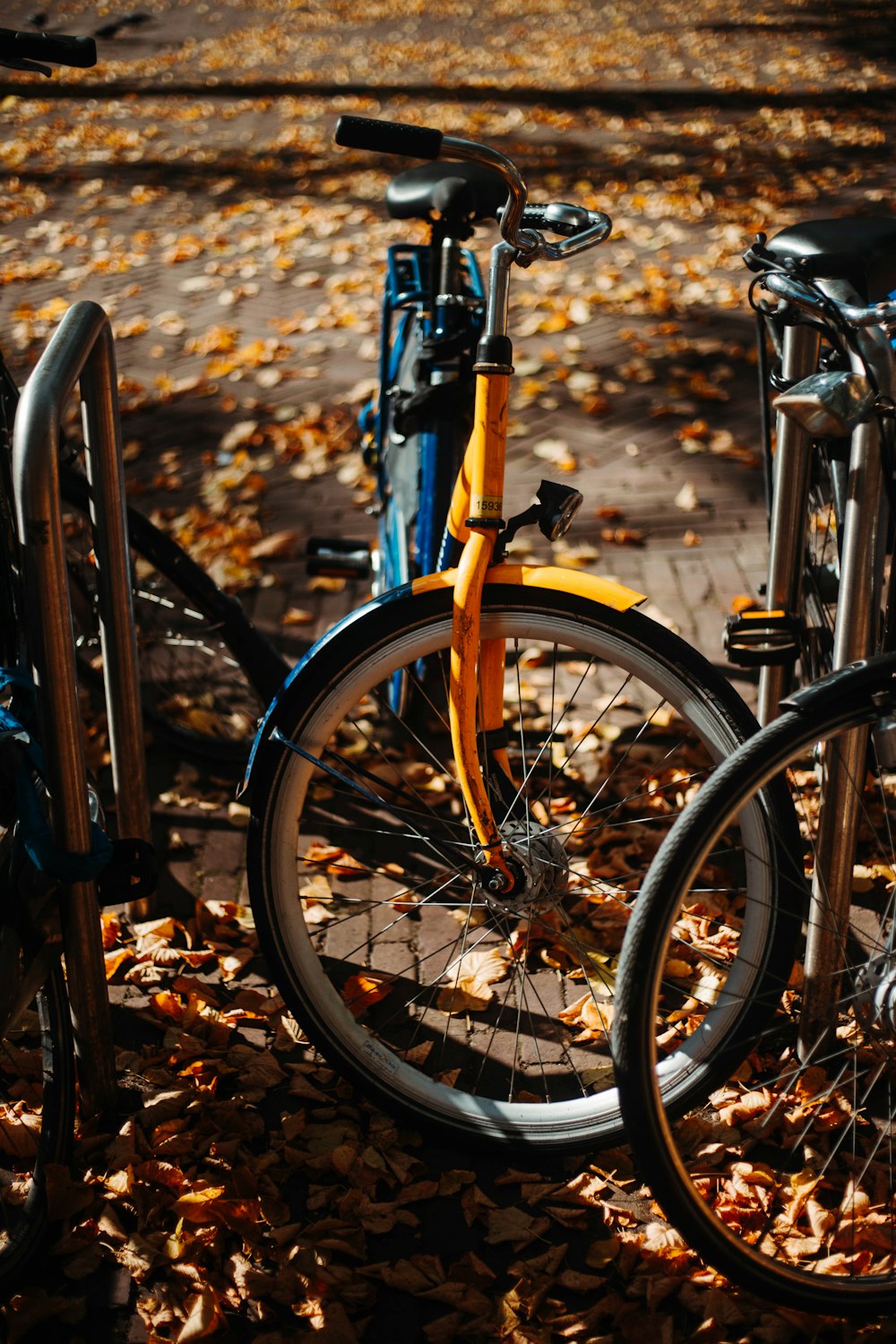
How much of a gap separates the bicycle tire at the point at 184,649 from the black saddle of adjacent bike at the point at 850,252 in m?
1.74

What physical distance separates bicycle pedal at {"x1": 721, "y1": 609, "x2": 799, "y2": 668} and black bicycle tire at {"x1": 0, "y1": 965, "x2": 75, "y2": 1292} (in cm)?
152

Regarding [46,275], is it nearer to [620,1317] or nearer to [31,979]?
[31,979]

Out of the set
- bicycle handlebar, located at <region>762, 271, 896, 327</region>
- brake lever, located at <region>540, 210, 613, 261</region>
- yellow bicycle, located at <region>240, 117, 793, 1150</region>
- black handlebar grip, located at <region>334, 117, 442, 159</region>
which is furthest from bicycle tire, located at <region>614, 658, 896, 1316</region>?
black handlebar grip, located at <region>334, 117, 442, 159</region>

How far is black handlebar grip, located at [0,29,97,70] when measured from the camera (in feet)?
7.54

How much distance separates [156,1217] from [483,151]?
207cm

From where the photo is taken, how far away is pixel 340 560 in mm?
3947

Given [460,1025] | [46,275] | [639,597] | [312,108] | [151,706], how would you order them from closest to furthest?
1. [639,597]
2. [460,1025]
3. [151,706]
4. [46,275]
5. [312,108]

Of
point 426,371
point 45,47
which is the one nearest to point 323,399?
point 426,371

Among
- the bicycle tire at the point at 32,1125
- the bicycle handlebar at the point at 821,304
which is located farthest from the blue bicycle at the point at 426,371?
the bicycle tire at the point at 32,1125

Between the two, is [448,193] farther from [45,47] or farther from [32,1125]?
[32,1125]

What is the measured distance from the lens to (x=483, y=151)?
6.79ft

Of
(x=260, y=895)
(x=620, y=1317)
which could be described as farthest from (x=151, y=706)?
(x=620, y=1317)

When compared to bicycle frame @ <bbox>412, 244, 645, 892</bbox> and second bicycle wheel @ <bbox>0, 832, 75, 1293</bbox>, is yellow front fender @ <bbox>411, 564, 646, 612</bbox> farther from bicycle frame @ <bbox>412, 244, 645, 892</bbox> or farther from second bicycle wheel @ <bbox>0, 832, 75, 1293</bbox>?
second bicycle wheel @ <bbox>0, 832, 75, 1293</bbox>

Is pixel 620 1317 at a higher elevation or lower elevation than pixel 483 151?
lower
